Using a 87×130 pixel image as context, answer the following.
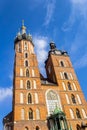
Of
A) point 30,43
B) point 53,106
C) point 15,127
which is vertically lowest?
point 15,127

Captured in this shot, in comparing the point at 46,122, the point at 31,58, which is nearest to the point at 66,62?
the point at 31,58

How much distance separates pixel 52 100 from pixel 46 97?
119cm

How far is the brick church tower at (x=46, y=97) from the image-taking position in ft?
82.7

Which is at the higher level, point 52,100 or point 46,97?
point 46,97

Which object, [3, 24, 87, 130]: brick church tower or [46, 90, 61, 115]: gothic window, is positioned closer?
[3, 24, 87, 130]: brick church tower

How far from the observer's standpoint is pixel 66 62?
1507 inches

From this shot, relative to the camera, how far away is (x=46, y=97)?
29484 mm

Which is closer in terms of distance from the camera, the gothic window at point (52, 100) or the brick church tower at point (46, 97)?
the brick church tower at point (46, 97)

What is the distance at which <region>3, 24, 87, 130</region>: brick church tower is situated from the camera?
25.2 meters

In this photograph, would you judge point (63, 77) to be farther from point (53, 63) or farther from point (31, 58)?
point (31, 58)

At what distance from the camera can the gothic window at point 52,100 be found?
2803 cm

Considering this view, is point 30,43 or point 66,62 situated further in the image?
point 30,43

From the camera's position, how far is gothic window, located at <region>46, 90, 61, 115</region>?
28.0 meters

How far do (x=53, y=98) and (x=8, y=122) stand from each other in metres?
8.66
